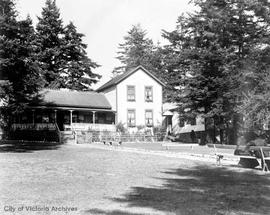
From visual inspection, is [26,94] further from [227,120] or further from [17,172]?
[227,120]

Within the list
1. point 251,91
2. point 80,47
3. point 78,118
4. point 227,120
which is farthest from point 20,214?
point 80,47

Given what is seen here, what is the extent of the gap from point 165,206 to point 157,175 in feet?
20.0

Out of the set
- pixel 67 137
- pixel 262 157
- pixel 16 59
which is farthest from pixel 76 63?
pixel 262 157

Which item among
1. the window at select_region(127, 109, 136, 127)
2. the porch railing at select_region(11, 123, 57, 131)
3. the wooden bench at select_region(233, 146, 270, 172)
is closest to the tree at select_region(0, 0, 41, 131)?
the porch railing at select_region(11, 123, 57, 131)

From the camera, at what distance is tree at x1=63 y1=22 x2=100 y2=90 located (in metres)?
64.7

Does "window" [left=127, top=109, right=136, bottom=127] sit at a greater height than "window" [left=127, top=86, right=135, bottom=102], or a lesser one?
lesser

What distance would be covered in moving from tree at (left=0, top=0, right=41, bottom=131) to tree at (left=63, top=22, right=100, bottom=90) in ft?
119

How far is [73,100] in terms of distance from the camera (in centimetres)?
4625

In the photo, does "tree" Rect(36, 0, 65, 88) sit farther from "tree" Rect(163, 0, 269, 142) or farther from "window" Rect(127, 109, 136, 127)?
"tree" Rect(163, 0, 269, 142)

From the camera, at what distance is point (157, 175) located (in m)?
16.1

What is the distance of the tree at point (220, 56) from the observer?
130 feet

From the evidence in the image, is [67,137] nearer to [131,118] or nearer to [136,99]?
[131,118]

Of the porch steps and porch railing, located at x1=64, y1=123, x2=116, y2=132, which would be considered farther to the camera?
porch railing, located at x1=64, y1=123, x2=116, y2=132

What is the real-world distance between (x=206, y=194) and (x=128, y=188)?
2341mm
